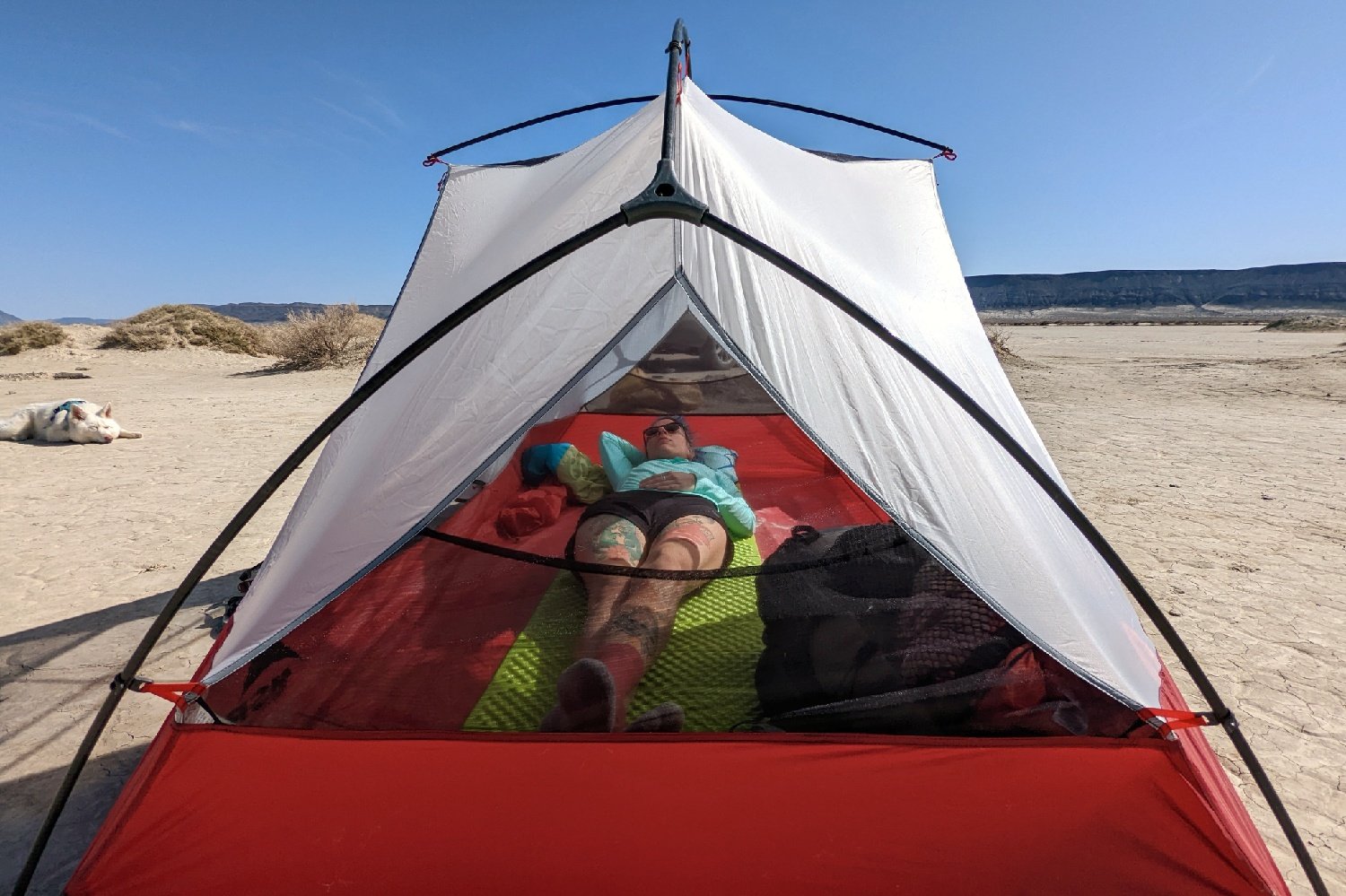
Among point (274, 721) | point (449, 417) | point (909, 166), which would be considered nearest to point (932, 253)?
point (909, 166)

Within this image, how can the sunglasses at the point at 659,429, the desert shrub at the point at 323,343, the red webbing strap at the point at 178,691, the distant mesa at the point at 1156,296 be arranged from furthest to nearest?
the distant mesa at the point at 1156,296, the desert shrub at the point at 323,343, the sunglasses at the point at 659,429, the red webbing strap at the point at 178,691

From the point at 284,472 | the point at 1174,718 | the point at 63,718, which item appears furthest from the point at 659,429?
the point at 63,718

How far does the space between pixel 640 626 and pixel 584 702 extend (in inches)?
12.0

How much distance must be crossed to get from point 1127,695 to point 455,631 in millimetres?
1550

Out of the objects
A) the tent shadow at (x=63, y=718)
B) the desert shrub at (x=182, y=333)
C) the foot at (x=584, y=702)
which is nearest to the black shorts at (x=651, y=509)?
the foot at (x=584, y=702)

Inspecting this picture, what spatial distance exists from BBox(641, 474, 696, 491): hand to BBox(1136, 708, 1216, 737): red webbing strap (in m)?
1.54

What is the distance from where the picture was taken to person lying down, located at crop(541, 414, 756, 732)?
1.54 metres

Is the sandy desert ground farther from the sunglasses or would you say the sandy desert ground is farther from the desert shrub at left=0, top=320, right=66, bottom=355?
the desert shrub at left=0, top=320, right=66, bottom=355

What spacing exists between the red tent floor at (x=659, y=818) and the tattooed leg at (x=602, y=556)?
358 millimetres

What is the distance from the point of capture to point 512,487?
2740 mm

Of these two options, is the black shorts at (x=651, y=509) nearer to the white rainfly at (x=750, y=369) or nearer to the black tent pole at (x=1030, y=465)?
the white rainfly at (x=750, y=369)

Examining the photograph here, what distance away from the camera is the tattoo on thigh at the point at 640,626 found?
1.77 m

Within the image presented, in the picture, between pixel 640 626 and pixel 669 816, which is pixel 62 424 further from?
pixel 669 816

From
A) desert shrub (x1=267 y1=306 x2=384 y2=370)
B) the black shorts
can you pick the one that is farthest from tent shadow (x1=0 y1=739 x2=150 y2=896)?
desert shrub (x1=267 y1=306 x2=384 y2=370)
